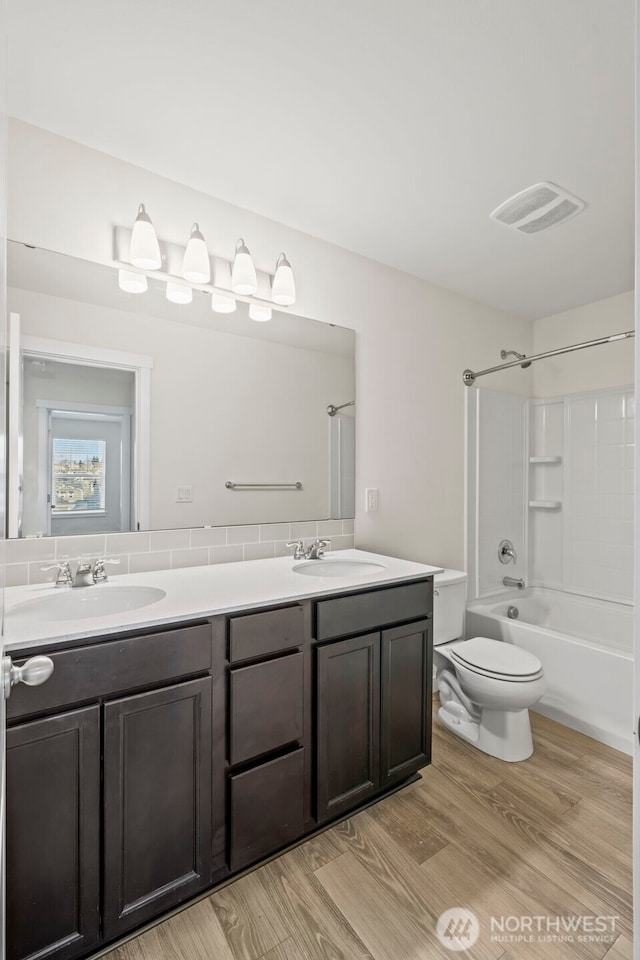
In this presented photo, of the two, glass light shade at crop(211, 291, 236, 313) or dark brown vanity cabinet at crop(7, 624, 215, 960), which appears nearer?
dark brown vanity cabinet at crop(7, 624, 215, 960)

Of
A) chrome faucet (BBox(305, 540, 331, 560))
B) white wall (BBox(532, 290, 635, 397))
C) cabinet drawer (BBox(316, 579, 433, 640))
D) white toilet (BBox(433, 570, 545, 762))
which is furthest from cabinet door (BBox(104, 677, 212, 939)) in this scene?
white wall (BBox(532, 290, 635, 397))

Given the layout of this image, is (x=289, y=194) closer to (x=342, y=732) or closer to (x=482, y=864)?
(x=342, y=732)

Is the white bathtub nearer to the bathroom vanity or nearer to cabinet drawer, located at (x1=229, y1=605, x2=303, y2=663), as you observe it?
the bathroom vanity

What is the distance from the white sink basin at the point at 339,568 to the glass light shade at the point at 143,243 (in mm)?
1331

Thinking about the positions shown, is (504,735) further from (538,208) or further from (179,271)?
(179,271)

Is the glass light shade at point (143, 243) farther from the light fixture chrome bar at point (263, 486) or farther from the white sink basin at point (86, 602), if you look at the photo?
the white sink basin at point (86, 602)

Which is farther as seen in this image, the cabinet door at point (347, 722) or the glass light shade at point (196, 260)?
the glass light shade at point (196, 260)

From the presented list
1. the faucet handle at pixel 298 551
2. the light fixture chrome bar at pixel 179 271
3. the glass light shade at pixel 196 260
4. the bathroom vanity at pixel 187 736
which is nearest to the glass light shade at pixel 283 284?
the light fixture chrome bar at pixel 179 271

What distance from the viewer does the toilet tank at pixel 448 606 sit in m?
2.48

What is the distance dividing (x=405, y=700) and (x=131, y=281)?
6.37 ft

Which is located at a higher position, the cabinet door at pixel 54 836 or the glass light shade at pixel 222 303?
the glass light shade at pixel 222 303

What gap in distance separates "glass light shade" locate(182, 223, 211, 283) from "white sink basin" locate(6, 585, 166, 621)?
1.21 m

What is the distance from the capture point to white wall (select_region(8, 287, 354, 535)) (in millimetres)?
1726

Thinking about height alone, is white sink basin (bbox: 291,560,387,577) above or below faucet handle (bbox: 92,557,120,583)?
below
